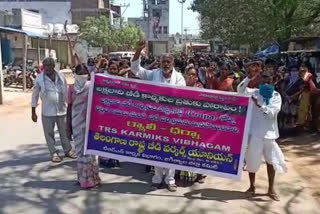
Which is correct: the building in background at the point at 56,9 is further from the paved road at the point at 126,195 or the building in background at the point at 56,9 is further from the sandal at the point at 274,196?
the sandal at the point at 274,196

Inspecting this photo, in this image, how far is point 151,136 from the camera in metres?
5.75

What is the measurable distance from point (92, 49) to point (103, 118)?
127 ft

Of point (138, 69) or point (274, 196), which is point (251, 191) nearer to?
point (274, 196)

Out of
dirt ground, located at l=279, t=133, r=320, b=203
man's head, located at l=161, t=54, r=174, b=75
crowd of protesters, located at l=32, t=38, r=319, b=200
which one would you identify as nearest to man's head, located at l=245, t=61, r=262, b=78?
crowd of protesters, located at l=32, t=38, r=319, b=200

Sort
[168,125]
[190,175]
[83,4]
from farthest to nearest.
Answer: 1. [83,4]
2. [190,175]
3. [168,125]

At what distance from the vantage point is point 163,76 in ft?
19.4

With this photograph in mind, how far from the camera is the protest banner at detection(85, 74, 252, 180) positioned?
5.56 m

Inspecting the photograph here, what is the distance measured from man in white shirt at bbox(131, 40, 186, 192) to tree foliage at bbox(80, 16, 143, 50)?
116 ft

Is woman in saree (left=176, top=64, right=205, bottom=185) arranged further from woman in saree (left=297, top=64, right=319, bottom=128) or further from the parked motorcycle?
the parked motorcycle

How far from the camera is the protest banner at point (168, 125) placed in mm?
5562

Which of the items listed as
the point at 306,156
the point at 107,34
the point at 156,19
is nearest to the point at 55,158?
the point at 306,156

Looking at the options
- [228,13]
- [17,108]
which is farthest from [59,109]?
[228,13]

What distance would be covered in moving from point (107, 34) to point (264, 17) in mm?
27938

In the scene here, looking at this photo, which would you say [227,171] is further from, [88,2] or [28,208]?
[88,2]
